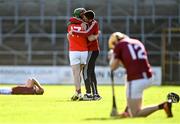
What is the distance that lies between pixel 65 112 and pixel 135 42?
2.24 metres

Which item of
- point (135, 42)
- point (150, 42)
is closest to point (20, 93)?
point (135, 42)

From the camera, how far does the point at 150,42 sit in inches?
1412

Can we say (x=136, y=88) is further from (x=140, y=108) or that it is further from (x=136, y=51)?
(x=136, y=51)

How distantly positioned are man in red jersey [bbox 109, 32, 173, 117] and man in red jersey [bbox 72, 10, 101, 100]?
481 centimetres

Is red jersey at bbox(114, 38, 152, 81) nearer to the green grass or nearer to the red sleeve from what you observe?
the green grass

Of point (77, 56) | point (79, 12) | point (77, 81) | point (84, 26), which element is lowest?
point (77, 81)

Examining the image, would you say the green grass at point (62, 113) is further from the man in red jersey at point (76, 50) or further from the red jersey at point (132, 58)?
the man in red jersey at point (76, 50)

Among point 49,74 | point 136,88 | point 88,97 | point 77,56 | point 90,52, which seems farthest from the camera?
point 49,74

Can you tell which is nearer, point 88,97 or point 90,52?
point 88,97

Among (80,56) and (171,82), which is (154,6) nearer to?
(171,82)

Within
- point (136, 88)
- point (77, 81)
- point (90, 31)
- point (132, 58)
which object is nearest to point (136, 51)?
point (132, 58)

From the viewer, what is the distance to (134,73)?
11625mm

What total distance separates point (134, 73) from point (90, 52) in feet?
17.5

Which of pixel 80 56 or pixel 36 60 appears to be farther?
pixel 36 60
